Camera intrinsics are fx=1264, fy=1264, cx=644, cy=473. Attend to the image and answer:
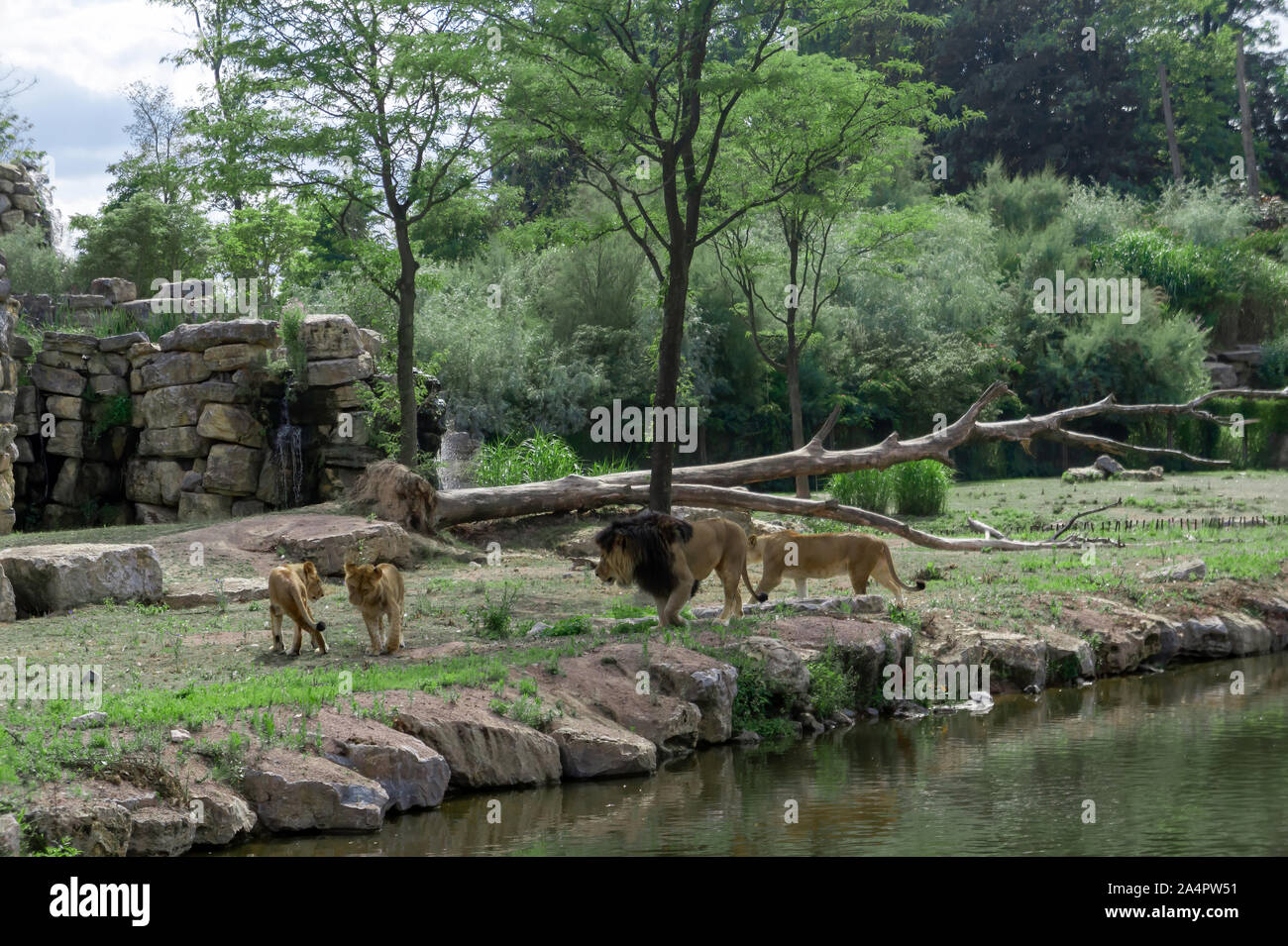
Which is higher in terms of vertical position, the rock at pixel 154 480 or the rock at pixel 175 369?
the rock at pixel 175 369

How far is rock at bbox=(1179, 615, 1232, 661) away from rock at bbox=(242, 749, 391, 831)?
33.0 feet

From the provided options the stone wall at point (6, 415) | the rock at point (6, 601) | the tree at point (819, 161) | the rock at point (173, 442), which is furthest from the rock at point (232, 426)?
the tree at point (819, 161)

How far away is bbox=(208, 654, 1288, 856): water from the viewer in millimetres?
7445

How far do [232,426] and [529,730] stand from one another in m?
13.9

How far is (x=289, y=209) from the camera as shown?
26.0m

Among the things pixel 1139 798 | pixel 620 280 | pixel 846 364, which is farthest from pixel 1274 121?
pixel 1139 798

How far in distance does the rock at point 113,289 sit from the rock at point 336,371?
7.45m

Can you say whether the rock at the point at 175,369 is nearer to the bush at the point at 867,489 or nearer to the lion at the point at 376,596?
the bush at the point at 867,489

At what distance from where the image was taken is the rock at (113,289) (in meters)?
26.0

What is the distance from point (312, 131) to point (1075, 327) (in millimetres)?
27218

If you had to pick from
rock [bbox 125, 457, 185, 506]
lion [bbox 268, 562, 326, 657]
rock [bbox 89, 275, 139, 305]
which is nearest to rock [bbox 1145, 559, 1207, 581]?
lion [bbox 268, 562, 326, 657]

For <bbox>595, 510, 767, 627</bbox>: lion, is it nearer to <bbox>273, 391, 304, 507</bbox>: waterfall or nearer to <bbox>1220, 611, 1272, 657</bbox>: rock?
<bbox>1220, 611, 1272, 657</bbox>: rock

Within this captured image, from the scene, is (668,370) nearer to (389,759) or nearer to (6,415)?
(389,759)
